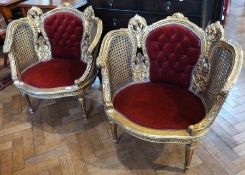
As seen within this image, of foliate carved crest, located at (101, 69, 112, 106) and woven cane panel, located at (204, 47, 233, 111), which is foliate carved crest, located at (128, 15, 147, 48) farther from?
woven cane panel, located at (204, 47, 233, 111)

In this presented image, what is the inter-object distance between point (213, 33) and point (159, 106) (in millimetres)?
535

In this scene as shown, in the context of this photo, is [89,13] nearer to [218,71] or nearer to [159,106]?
[159,106]

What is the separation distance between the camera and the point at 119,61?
1.68 metres

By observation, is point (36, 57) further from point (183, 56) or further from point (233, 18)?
point (233, 18)

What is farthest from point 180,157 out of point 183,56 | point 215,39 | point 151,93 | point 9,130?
point 9,130

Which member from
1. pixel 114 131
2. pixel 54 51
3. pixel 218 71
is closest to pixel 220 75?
pixel 218 71

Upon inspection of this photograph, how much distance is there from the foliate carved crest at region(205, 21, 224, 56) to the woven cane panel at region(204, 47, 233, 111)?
57 mm

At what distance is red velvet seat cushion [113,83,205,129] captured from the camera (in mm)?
1415

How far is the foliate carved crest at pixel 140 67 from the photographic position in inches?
67.3

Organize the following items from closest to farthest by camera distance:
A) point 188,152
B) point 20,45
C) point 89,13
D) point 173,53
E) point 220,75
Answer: point 220,75, point 188,152, point 173,53, point 89,13, point 20,45

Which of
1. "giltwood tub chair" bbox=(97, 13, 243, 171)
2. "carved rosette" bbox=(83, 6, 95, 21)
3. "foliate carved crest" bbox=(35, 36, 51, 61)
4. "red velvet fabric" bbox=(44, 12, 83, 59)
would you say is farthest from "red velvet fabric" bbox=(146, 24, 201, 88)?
"foliate carved crest" bbox=(35, 36, 51, 61)

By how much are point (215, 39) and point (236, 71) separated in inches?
11.9

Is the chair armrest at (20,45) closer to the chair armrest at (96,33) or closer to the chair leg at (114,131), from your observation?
the chair armrest at (96,33)

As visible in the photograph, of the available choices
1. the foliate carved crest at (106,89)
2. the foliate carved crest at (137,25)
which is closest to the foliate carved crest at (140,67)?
the foliate carved crest at (137,25)
